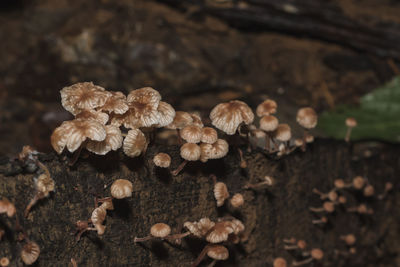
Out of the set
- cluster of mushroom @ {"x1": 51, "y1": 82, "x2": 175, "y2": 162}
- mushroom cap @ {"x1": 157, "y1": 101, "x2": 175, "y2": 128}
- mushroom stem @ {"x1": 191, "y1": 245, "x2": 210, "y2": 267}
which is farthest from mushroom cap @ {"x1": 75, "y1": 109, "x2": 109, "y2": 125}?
mushroom stem @ {"x1": 191, "y1": 245, "x2": 210, "y2": 267}

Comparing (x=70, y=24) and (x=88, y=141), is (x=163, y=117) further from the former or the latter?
(x=70, y=24)

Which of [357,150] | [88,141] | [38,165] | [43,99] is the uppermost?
[88,141]

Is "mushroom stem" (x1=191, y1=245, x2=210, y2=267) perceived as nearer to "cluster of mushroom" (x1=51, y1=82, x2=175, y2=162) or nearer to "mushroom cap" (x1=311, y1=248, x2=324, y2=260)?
"cluster of mushroom" (x1=51, y1=82, x2=175, y2=162)

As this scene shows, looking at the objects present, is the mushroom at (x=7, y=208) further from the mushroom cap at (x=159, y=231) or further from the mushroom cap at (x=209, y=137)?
the mushroom cap at (x=209, y=137)

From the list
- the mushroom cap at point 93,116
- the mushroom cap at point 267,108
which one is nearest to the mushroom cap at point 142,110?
the mushroom cap at point 93,116

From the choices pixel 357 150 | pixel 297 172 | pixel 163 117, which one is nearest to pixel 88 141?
pixel 163 117

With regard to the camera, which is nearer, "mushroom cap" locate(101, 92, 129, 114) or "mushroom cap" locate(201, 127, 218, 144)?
"mushroom cap" locate(101, 92, 129, 114)
